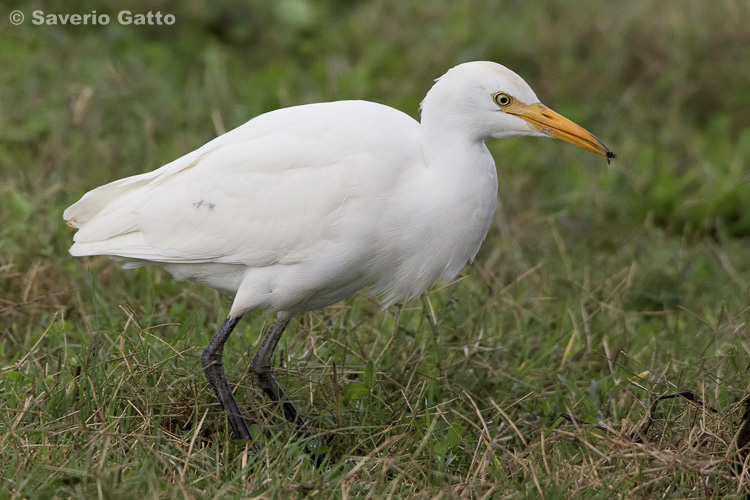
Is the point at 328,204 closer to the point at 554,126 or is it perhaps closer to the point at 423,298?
the point at 554,126

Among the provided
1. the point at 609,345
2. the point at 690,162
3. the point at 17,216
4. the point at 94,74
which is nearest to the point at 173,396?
the point at 17,216

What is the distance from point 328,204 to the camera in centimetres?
332

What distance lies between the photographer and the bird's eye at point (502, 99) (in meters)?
3.27

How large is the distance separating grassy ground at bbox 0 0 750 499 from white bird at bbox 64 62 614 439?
0.32m

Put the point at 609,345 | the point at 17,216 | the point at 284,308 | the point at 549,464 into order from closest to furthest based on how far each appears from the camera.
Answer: the point at 549,464 → the point at 284,308 → the point at 609,345 → the point at 17,216

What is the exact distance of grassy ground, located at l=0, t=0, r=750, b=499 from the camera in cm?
309

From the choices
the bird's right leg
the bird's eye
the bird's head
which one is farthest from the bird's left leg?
the bird's eye

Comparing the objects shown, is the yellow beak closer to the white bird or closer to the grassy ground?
the white bird

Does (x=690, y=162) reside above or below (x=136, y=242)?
below

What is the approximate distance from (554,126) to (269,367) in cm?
147

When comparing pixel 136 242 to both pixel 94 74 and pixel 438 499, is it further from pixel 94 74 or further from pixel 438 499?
pixel 94 74

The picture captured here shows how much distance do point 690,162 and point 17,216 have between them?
4.47 m

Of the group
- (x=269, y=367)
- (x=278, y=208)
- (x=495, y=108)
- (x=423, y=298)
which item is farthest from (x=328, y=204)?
(x=423, y=298)

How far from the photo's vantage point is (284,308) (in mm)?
3529
